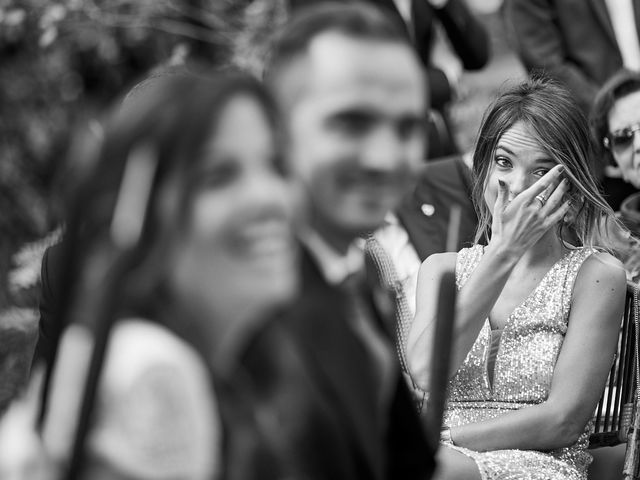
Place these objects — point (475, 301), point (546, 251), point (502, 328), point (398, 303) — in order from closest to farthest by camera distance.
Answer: point (475, 301), point (502, 328), point (546, 251), point (398, 303)

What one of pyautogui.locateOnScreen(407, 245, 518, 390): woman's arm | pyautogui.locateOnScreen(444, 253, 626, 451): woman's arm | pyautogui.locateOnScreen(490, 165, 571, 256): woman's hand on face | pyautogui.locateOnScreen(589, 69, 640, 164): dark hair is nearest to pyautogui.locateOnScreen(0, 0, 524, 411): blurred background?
pyautogui.locateOnScreen(589, 69, 640, 164): dark hair

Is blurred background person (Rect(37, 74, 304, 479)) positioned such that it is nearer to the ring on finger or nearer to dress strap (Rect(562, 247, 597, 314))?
the ring on finger

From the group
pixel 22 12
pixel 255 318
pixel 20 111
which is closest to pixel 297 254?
pixel 255 318

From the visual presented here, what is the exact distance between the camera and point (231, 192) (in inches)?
62.1

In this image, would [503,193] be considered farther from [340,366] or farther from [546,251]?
[340,366]

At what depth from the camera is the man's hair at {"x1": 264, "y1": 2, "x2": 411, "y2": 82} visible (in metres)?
1.72

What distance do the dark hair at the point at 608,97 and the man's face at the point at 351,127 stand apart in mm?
2840

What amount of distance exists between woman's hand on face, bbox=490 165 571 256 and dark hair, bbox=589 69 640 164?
4.00 feet

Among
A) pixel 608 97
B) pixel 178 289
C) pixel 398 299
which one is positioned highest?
→ pixel 178 289

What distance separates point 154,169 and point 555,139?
7.10 ft

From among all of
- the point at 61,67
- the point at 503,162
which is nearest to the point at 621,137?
the point at 503,162

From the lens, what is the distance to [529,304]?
11.7 ft

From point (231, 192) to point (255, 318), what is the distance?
158 millimetres

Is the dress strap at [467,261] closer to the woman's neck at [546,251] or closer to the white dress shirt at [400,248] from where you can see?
the woman's neck at [546,251]
